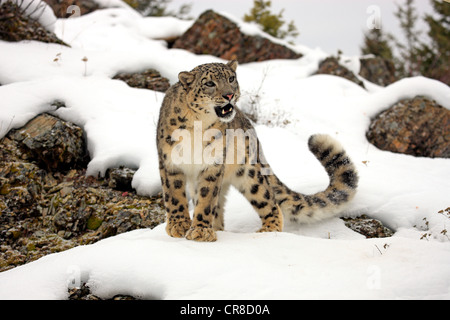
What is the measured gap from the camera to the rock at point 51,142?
237 inches

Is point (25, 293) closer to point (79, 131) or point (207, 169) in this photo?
point (207, 169)

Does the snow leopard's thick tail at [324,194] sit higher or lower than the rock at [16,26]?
lower

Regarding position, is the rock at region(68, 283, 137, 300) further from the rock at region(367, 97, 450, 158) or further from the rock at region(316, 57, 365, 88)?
the rock at region(316, 57, 365, 88)

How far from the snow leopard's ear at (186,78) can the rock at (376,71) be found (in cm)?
1100

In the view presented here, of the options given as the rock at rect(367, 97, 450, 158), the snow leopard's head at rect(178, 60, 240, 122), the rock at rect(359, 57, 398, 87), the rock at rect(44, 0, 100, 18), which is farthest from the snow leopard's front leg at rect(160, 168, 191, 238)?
the rock at rect(359, 57, 398, 87)

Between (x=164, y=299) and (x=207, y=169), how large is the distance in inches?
63.9

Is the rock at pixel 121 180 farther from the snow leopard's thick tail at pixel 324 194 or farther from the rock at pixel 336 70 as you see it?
the rock at pixel 336 70

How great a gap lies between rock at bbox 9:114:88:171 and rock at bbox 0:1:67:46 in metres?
3.30

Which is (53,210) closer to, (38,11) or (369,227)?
(369,227)

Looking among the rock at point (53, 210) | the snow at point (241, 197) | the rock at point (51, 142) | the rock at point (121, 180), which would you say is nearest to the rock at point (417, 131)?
the snow at point (241, 197)

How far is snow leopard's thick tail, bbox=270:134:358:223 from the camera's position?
16.5 feet

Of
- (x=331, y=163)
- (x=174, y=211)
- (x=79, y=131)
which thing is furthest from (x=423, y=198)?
(x=79, y=131)

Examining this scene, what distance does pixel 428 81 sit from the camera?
8445 mm

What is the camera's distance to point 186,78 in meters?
4.12
